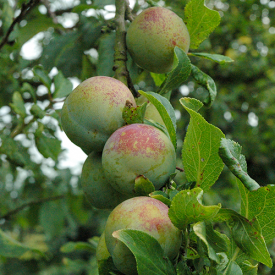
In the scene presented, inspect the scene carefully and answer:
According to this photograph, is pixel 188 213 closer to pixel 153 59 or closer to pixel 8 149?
pixel 153 59

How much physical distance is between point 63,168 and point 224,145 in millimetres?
1947

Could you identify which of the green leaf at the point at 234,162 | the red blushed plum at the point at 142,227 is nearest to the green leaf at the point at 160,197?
the red blushed plum at the point at 142,227

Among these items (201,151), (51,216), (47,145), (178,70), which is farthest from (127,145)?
(51,216)

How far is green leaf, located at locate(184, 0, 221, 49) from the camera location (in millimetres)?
872

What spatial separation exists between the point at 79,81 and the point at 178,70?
4.10ft

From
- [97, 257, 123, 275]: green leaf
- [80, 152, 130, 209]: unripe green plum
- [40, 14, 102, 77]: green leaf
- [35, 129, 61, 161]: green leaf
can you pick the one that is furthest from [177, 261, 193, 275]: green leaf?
[40, 14, 102, 77]: green leaf

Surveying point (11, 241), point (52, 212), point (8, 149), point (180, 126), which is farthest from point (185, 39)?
point (180, 126)

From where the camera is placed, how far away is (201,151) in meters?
0.61

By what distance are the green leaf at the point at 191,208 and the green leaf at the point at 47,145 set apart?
2.77 ft

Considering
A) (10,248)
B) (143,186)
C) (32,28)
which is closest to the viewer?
(143,186)

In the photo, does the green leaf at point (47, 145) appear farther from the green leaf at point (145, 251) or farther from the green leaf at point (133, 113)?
the green leaf at point (145, 251)

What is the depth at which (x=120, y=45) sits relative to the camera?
888 millimetres

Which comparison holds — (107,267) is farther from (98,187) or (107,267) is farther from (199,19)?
(199,19)

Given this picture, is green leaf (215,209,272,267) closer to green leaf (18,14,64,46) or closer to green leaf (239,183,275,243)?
green leaf (239,183,275,243)
